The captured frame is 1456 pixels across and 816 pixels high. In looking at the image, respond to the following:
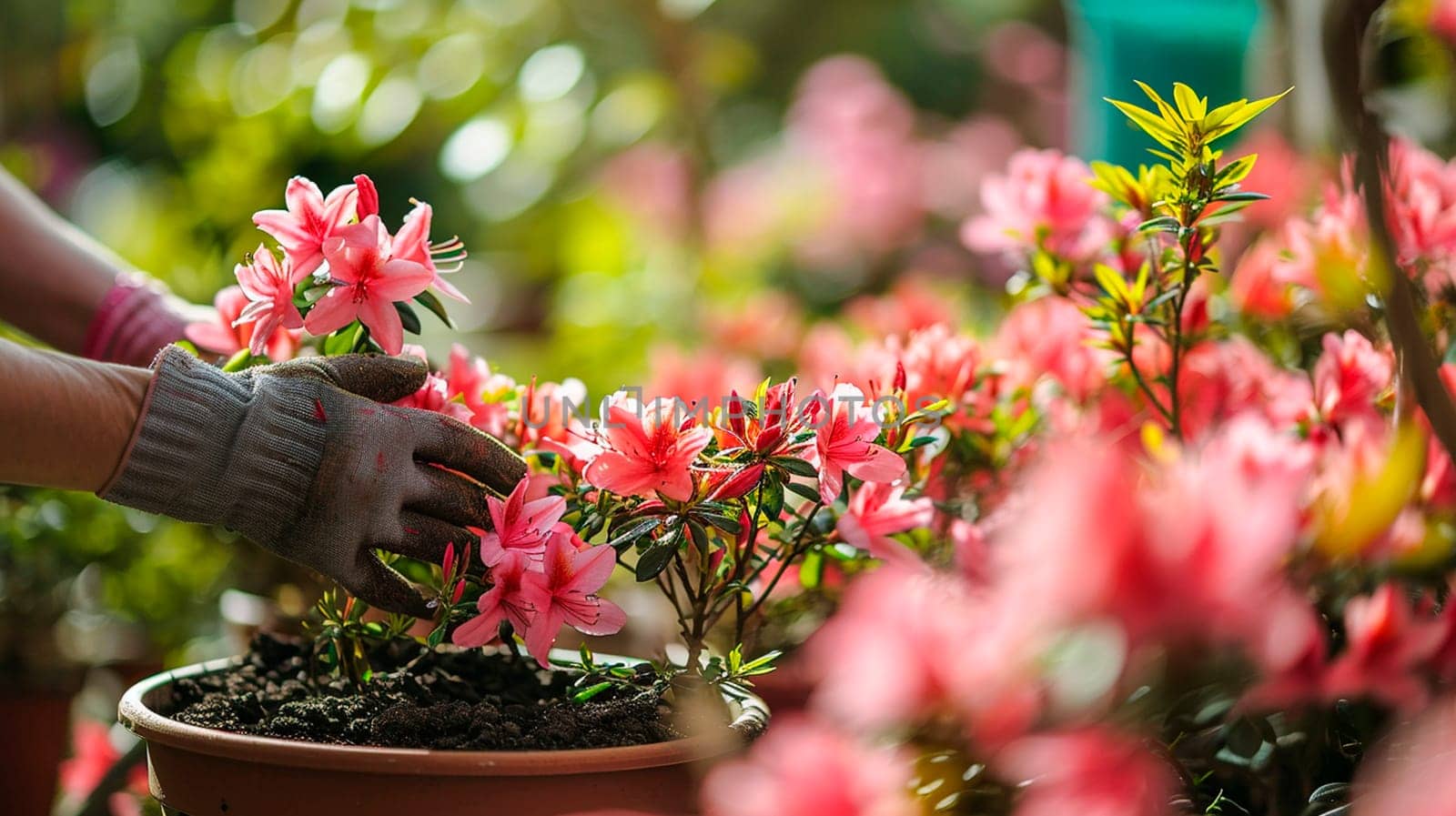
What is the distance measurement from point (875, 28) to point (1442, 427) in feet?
15.3

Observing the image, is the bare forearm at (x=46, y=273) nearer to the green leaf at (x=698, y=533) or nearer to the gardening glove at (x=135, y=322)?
the gardening glove at (x=135, y=322)

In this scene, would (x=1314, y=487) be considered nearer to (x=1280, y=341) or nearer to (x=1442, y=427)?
(x=1442, y=427)

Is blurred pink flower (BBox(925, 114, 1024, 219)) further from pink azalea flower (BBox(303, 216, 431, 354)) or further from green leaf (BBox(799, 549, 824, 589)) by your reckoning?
pink azalea flower (BBox(303, 216, 431, 354))

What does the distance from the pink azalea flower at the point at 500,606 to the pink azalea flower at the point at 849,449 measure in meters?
0.20

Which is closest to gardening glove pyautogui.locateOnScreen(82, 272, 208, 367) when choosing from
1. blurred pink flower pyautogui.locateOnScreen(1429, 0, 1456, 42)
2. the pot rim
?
the pot rim

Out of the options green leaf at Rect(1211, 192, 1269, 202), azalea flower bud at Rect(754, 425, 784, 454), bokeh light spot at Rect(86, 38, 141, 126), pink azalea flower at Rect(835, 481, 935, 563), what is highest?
bokeh light spot at Rect(86, 38, 141, 126)

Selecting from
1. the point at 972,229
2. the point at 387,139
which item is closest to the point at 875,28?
the point at 387,139

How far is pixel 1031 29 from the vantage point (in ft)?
15.3

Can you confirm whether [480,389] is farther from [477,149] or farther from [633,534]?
[477,149]

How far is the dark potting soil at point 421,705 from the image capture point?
74 cm

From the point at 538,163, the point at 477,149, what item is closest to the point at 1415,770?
the point at 477,149

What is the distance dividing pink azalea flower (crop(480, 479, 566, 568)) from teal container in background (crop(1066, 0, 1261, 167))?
140cm

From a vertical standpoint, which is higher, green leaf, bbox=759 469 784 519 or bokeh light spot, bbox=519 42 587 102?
bokeh light spot, bbox=519 42 587 102

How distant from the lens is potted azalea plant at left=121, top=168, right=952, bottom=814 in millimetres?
689
